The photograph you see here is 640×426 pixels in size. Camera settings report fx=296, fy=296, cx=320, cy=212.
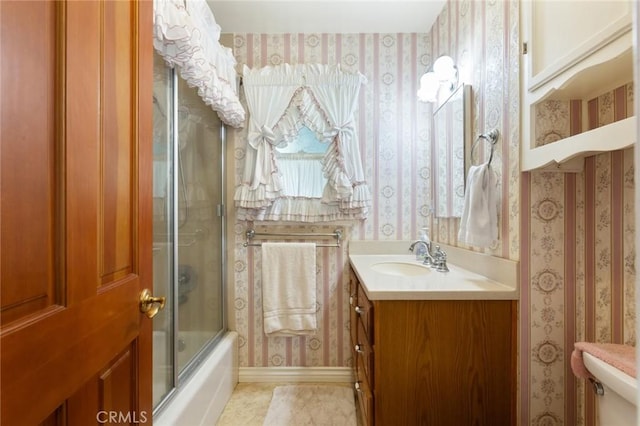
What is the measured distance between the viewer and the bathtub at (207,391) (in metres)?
1.26

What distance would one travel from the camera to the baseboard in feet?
6.63

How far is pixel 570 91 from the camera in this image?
936 millimetres

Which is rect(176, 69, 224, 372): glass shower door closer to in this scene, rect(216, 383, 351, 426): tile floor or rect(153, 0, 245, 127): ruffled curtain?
rect(153, 0, 245, 127): ruffled curtain

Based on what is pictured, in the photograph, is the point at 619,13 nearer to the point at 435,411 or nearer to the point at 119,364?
the point at 435,411

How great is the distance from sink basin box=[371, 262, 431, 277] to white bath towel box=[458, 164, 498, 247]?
0.47m

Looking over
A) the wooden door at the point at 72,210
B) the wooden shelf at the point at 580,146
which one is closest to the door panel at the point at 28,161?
the wooden door at the point at 72,210

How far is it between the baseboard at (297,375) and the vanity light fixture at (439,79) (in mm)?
Answer: 1871

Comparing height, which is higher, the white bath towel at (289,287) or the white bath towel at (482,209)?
the white bath towel at (482,209)

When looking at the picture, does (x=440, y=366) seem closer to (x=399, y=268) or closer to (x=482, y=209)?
(x=482, y=209)

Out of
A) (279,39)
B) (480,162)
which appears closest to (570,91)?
(480,162)

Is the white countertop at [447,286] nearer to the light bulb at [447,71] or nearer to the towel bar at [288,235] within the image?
the towel bar at [288,235]

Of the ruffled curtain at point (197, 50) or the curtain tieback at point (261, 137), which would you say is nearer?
the ruffled curtain at point (197, 50)

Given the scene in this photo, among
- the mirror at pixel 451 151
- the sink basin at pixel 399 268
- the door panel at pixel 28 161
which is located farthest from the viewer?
the sink basin at pixel 399 268

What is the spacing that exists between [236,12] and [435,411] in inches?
91.6
